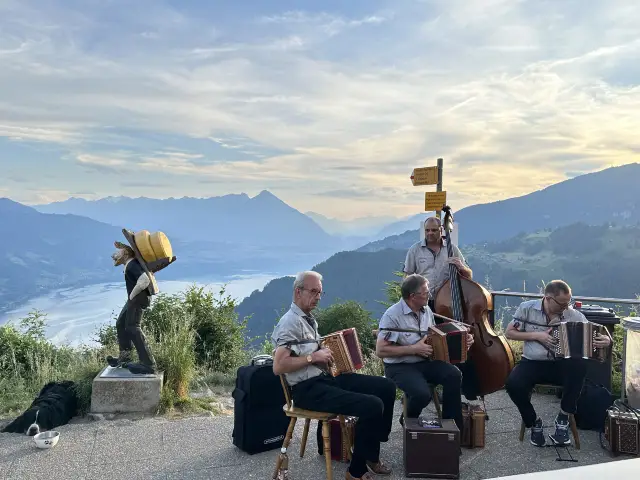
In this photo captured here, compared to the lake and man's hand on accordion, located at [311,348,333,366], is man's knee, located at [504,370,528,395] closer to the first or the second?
man's hand on accordion, located at [311,348,333,366]

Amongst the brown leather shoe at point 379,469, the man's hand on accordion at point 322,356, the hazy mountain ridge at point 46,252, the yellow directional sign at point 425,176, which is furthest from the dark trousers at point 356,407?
the hazy mountain ridge at point 46,252

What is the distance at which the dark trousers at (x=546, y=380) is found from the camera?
455 cm

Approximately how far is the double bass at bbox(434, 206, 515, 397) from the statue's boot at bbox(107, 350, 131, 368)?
124 inches

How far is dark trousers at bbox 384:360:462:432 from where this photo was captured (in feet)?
13.9

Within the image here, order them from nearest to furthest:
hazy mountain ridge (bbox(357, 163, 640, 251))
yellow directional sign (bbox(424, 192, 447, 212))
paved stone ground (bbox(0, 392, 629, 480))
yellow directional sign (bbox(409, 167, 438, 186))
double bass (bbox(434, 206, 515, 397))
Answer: paved stone ground (bbox(0, 392, 629, 480)), double bass (bbox(434, 206, 515, 397)), yellow directional sign (bbox(424, 192, 447, 212)), yellow directional sign (bbox(409, 167, 438, 186)), hazy mountain ridge (bbox(357, 163, 640, 251))

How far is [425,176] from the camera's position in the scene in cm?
704

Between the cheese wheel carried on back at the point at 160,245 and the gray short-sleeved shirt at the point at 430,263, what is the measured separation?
2.38m

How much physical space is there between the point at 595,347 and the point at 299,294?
2.44m

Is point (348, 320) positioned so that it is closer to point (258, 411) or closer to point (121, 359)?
point (121, 359)

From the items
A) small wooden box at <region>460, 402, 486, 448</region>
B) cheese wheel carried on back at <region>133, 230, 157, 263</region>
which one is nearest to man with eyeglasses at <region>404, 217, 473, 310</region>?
small wooden box at <region>460, 402, 486, 448</region>

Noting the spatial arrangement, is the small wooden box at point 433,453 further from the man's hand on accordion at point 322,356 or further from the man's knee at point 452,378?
the man's hand on accordion at point 322,356

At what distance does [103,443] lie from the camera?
4586mm

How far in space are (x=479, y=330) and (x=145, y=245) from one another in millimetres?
3212

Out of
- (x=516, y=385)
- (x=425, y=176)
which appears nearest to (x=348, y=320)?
(x=425, y=176)
